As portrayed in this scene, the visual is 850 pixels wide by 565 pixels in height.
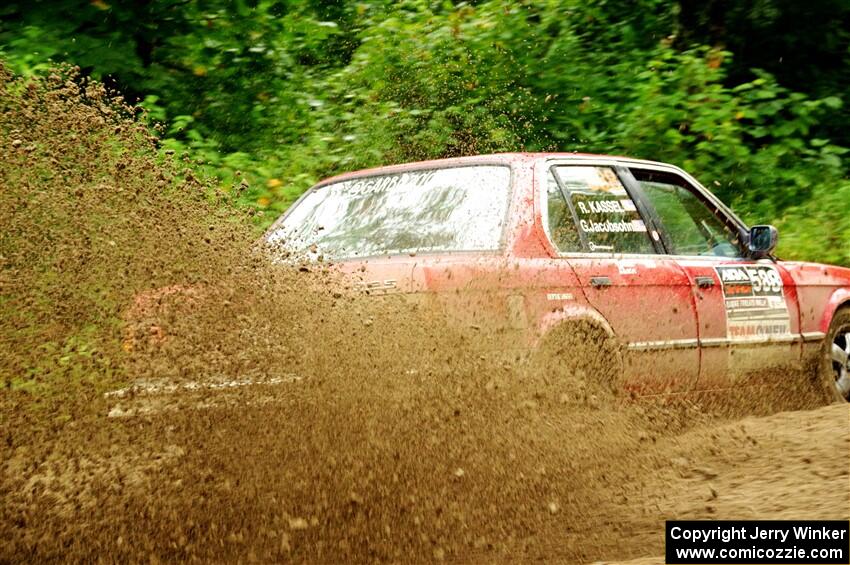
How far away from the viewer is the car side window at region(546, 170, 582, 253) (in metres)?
5.34

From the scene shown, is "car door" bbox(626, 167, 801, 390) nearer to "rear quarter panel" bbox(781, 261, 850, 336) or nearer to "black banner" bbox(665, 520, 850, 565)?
"rear quarter panel" bbox(781, 261, 850, 336)

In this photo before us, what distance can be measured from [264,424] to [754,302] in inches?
142

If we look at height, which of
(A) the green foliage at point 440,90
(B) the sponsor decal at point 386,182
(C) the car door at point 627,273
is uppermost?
(B) the sponsor decal at point 386,182

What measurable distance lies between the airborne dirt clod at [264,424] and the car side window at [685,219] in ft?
5.47

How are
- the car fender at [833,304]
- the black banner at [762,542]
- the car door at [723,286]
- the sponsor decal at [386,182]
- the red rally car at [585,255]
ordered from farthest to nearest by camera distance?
the car fender at [833,304] < the car door at [723,286] < the sponsor decal at [386,182] < the red rally car at [585,255] < the black banner at [762,542]

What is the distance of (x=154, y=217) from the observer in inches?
191

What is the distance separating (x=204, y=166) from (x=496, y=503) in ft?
20.6

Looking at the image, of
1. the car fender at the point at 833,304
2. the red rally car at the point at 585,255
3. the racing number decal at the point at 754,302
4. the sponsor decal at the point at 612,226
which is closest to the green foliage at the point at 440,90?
the car fender at the point at 833,304

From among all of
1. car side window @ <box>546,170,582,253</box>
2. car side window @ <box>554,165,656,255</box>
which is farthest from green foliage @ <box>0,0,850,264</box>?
Result: car side window @ <box>546,170,582,253</box>

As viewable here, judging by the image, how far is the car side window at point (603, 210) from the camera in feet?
18.5

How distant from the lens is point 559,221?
17.8 ft

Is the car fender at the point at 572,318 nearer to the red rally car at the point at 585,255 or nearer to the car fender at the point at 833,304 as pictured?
the red rally car at the point at 585,255

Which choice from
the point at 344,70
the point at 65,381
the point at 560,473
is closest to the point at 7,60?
the point at 344,70

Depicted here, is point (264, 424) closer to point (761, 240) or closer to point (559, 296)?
point (559, 296)
